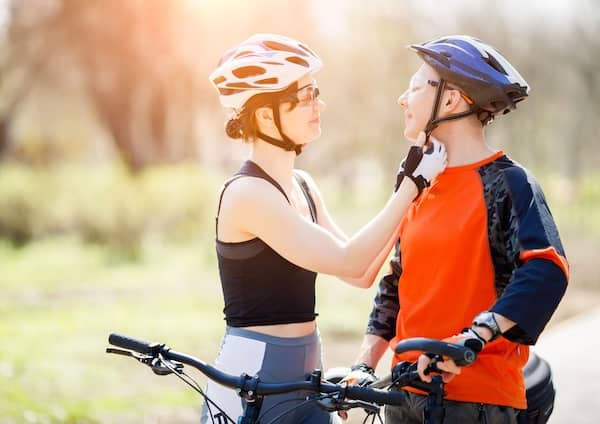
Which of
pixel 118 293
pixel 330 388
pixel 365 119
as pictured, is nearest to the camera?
pixel 330 388

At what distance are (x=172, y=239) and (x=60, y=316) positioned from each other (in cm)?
732

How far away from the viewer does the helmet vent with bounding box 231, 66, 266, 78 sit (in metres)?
3.31

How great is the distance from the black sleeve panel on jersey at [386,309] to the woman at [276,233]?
10cm

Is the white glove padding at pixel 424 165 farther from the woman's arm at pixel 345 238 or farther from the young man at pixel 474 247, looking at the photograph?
the woman's arm at pixel 345 238

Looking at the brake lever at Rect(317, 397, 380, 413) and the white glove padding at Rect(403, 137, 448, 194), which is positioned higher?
the white glove padding at Rect(403, 137, 448, 194)

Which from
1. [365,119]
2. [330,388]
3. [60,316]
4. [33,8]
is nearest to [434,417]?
[330,388]

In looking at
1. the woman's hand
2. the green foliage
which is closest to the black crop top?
the woman's hand

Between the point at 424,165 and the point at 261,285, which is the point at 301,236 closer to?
the point at 261,285

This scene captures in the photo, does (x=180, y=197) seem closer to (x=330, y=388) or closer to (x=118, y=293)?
(x=118, y=293)

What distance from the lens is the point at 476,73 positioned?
3016 millimetres

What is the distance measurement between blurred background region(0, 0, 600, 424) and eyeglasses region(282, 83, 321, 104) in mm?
446

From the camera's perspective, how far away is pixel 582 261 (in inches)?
782

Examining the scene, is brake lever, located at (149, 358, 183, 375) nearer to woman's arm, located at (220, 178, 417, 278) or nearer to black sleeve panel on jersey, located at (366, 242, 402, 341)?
woman's arm, located at (220, 178, 417, 278)

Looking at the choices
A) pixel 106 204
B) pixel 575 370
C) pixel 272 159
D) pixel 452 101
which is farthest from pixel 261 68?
pixel 106 204
